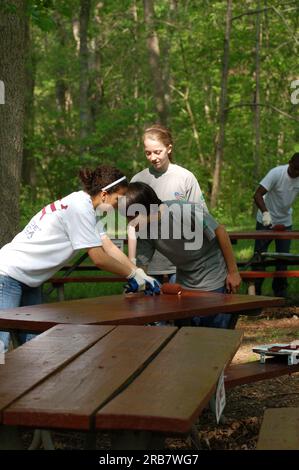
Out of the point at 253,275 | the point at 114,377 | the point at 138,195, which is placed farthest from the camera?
the point at 253,275

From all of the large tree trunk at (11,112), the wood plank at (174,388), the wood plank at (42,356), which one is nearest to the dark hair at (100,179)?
the wood plank at (42,356)

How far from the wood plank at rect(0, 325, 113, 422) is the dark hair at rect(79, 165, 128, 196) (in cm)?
126

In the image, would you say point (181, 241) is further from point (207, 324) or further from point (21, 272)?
point (21, 272)

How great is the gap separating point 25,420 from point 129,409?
0.97 ft

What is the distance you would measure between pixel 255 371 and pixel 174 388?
8.70 ft

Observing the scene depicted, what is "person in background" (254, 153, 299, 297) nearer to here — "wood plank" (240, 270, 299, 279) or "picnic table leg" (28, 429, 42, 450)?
"wood plank" (240, 270, 299, 279)

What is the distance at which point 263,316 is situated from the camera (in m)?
10.5

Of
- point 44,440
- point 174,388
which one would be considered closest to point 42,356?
point 44,440

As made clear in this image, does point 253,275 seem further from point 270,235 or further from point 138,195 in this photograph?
point 138,195

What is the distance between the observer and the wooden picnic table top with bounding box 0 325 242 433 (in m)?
2.79

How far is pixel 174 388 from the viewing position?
3.10m

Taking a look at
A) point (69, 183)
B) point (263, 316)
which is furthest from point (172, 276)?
point (69, 183)

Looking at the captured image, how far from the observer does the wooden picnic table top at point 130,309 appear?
15.8 feet

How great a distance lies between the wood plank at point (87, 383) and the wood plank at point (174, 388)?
0.05 metres
